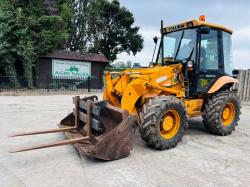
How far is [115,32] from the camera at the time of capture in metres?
29.9

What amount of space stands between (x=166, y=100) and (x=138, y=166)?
4.21ft

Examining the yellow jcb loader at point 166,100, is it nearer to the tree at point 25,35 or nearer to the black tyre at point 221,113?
the black tyre at point 221,113

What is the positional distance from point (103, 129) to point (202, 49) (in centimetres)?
275

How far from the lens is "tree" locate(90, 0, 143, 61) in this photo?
29.0 m

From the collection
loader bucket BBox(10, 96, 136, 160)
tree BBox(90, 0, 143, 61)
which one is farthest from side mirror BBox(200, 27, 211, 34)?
tree BBox(90, 0, 143, 61)

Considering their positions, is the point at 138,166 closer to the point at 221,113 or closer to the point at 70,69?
the point at 221,113

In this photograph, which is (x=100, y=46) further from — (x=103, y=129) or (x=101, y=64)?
(x=103, y=129)

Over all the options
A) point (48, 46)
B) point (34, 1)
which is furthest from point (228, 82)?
point (34, 1)

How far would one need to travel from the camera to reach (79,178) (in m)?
3.66

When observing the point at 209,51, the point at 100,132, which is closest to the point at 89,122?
the point at 100,132

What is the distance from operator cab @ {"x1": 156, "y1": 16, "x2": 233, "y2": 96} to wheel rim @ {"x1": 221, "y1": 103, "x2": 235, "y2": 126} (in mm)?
699

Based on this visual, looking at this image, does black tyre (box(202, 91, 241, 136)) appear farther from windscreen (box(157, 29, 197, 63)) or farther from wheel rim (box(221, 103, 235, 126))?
windscreen (box(157, 29, 197, 63))

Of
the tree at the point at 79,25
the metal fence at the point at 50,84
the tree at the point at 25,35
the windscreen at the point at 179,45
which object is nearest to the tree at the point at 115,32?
the tree at the point at 79,25

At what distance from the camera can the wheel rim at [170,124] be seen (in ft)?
16.1
